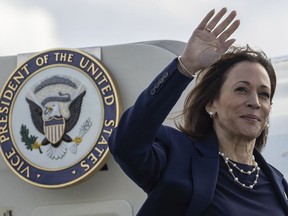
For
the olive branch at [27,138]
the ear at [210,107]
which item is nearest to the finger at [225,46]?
the ear at [210,107]

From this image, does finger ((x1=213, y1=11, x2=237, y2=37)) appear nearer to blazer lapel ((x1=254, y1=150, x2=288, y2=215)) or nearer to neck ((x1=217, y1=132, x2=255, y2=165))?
neck ((x1=217, y1=132, x2=255, y2=165))

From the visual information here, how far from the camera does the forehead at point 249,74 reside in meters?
1.60

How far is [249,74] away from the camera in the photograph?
1.61m

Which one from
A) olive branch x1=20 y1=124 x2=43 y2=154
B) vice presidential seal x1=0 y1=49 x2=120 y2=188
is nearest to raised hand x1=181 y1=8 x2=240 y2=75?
vice presidential seal x1=0 y1=49 x2=120 y2=188

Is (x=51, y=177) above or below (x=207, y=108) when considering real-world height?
below

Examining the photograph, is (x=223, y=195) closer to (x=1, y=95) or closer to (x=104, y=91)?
(x=104, y=91)

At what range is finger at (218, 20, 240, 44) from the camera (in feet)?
4.72

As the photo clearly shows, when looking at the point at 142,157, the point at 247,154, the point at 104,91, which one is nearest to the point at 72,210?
the point at 104,91

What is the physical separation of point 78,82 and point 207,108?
9.20 feet

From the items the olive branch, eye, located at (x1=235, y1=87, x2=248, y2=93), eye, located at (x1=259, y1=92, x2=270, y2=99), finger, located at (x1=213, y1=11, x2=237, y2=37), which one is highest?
finger, located at (x1=213, y1=11, x2=237, y2=37)

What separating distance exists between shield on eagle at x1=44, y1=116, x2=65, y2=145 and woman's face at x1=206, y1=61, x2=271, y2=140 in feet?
9.28

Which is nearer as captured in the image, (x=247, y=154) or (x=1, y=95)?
(x=247, y=154)

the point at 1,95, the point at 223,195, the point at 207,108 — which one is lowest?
the point at 1,95

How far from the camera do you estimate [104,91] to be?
4.31m
